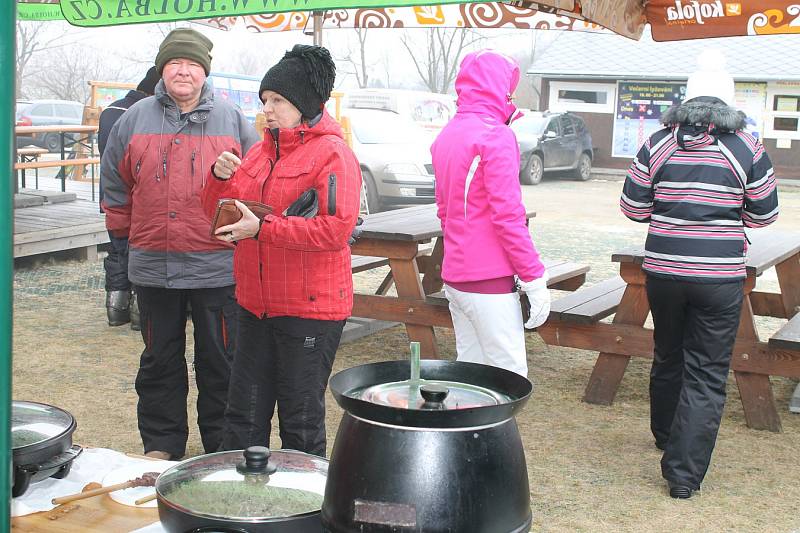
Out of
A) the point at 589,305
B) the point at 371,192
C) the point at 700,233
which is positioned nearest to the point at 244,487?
the point at 700,233

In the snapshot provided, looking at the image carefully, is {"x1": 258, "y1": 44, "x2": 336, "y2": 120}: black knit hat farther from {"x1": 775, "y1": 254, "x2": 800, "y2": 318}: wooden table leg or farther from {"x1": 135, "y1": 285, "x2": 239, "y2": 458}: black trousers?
{"x1": 775, "y1": 254, "x2": 800, "y2": 318}: wooden table leg

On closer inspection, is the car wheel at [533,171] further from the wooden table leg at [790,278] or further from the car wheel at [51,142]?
the wooden table leg at [790,278]

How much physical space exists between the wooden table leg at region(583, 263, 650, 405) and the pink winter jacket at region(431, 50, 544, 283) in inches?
59.6

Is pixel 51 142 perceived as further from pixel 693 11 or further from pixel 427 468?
pixel 427 468

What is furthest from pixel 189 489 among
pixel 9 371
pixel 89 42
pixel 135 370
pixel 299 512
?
pixel 89 42

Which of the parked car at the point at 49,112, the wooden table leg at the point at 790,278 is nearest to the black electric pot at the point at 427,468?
the wooden table leg at the point at 790,278

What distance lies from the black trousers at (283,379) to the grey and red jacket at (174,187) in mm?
586

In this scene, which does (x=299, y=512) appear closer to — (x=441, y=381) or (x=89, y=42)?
(x=441, y=381)

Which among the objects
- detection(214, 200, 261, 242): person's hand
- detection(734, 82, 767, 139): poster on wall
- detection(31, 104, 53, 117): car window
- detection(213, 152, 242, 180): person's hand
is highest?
detection(734, 82, 767, 139): poster on wall

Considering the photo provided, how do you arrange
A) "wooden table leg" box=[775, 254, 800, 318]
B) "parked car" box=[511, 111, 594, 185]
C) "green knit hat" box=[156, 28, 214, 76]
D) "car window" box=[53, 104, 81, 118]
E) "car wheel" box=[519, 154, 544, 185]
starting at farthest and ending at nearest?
"car window" box=[53, 104, 81, 118]
"parked car" box=[511, 111, 594, 185]
"car wheel" box=[519, 154, 544, 185]
"wooden table leg" box=[775, 254, 800, 318]
"green knit hat" box=[156, 28, 214, 76]

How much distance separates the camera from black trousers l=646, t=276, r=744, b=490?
4109mm

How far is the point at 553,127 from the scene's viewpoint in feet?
77.0

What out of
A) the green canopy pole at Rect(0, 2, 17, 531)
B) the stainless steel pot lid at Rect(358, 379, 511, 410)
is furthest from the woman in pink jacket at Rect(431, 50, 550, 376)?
the green canopy pole at Rect(0, 2, 17, 531)

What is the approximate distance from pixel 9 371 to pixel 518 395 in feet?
2.87
